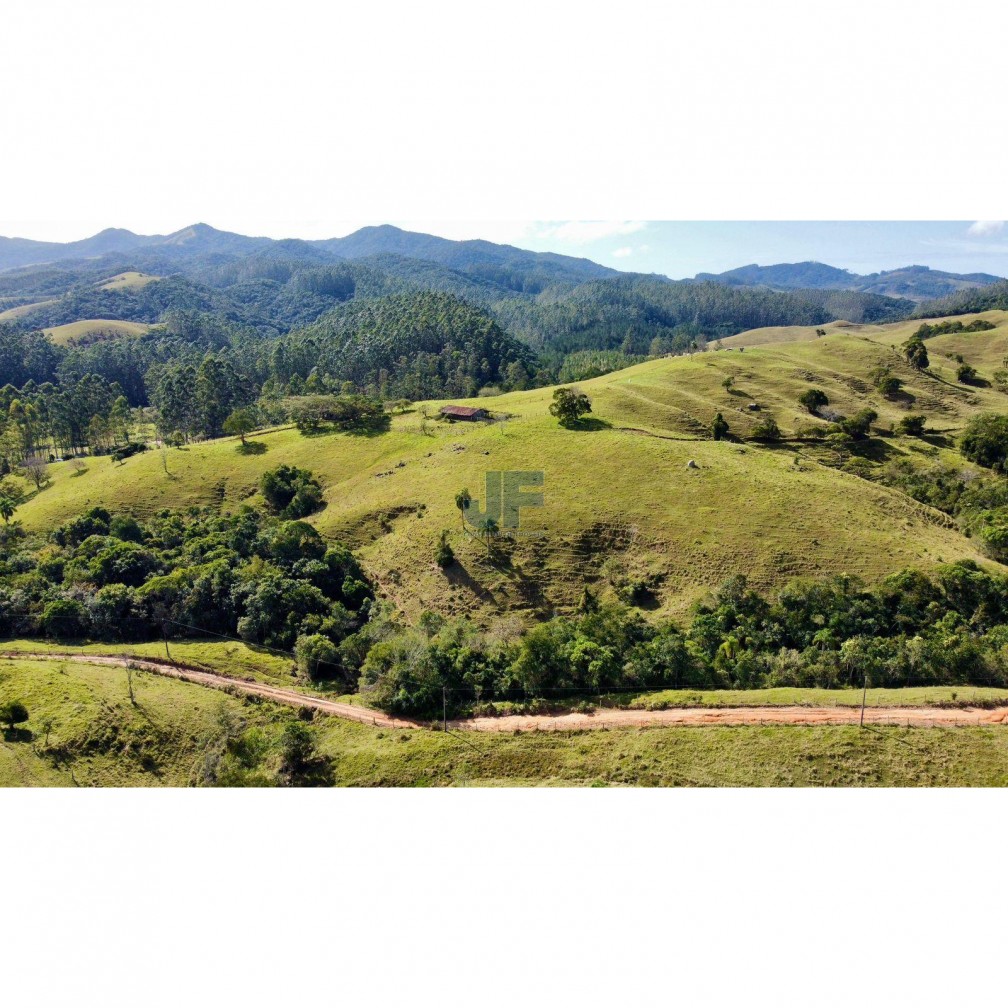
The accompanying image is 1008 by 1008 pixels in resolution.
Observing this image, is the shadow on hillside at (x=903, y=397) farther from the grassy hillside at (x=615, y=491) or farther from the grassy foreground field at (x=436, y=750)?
the grassy foreground field at (x=436, y=750)

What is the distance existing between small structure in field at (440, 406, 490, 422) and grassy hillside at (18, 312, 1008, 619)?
207cm

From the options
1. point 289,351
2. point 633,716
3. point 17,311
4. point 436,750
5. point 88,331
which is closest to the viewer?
point 436,750

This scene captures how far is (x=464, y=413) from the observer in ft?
179

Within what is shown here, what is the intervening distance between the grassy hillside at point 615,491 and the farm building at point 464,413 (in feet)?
6.86

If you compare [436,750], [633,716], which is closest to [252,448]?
[436,750]

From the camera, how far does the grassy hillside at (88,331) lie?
136375 millimetres

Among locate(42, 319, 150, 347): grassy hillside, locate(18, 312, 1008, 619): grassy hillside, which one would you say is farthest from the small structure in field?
locate(42, 319, 150, 347): grassy hillside

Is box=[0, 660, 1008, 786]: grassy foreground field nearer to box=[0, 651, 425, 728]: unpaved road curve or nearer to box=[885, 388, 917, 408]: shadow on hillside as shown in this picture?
box=[0, 651, 425, 728]: unpaved road curve

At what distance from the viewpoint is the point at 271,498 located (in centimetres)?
4344

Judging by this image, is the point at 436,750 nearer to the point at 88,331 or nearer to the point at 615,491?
the point at 615,491

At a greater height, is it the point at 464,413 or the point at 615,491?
the point at 464,413

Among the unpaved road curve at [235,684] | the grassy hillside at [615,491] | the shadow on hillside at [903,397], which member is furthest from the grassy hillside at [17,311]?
the shadow on hillside at [903,397]

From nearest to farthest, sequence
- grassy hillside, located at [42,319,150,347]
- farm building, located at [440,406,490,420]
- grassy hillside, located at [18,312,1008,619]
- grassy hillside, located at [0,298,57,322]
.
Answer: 1. grassy hillside, located at [18,312,1008,619]
2. farm building, located at [440,406,490,420]
3. grassy hillside, located at [42,319,150,347]
4. grassy hillside, located at [0,298,57,322]

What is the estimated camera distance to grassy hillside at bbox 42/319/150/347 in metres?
136
